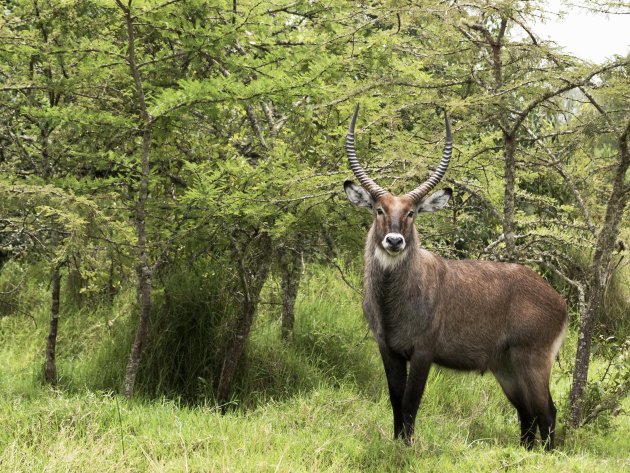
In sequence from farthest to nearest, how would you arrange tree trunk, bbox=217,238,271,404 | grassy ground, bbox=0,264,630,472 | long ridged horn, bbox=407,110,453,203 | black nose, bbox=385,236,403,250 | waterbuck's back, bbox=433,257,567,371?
tree trunk, bbox=217,238,271,404
waterbuck's back, bbox=433,257,567,371
long ridged horn, bbox=407,110,453,203
black nose, bbox=385,236,403,250
grassy ground, bbox=0,264,630,472

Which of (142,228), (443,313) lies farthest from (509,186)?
(142,228)

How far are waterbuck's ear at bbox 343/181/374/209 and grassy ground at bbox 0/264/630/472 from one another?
149cm

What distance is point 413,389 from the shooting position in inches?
209

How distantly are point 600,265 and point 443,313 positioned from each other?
44.5 inches

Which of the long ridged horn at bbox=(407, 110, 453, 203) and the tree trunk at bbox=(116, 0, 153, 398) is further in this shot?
the tree trunk at bbox=(116, 0, 153, 398)

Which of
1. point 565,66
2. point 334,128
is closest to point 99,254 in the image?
point 334,128

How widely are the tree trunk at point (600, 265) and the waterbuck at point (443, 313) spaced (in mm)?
193

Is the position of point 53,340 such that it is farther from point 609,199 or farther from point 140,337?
point 609,199

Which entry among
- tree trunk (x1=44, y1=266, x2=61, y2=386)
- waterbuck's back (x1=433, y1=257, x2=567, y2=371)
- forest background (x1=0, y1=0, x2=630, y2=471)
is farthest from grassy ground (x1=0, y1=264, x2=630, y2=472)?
waterbuck's back (x1=433, y1=257, x2=567, y2=371)

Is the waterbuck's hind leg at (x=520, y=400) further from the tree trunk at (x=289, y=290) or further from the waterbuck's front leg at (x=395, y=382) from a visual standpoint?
the tree trunk at (x=289, y=290)

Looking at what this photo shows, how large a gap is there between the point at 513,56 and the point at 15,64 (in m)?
3.74

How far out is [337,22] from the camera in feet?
22.8

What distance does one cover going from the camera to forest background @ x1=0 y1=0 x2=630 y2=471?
5094mm

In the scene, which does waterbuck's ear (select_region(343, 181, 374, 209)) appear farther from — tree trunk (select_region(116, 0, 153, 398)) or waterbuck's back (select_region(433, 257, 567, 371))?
tree trunk (select_region(116, 0, 153, 398))
